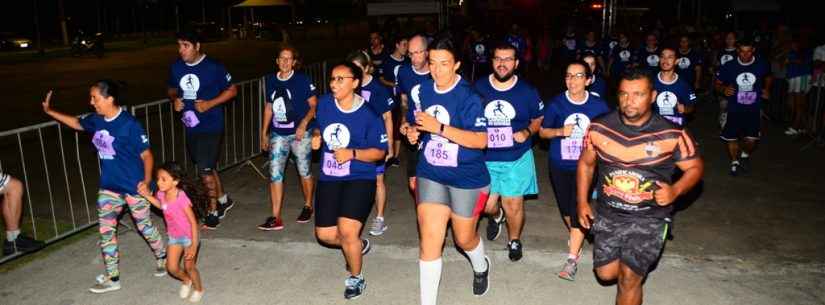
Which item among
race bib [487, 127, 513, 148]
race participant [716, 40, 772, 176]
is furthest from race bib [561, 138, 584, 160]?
race participant [716, 40, 772, 176]

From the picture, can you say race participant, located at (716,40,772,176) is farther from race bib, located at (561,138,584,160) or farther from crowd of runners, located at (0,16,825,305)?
race bib, located at (561,138,584,160)

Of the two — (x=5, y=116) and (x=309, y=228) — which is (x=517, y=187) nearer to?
(x=309, y=228)

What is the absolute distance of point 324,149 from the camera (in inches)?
207

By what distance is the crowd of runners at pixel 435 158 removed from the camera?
4223 mm

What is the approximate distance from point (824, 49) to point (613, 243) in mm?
9895

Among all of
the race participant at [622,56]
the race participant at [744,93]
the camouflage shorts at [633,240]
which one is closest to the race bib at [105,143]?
the camouflage shorts at [633,240]

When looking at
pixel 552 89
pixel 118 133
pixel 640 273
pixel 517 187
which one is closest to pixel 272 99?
pixel 118 133

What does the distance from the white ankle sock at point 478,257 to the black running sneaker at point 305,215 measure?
8.34ft

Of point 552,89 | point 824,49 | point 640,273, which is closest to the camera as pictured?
point 640,273

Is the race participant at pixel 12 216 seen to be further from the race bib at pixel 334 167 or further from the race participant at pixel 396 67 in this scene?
the race participant at pixel 396 67

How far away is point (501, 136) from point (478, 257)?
3.41 ft

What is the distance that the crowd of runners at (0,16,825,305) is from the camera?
4223mm

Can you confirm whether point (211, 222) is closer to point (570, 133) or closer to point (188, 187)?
point (188, 187)

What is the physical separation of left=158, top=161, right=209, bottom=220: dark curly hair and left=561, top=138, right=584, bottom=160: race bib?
9.58 ft
